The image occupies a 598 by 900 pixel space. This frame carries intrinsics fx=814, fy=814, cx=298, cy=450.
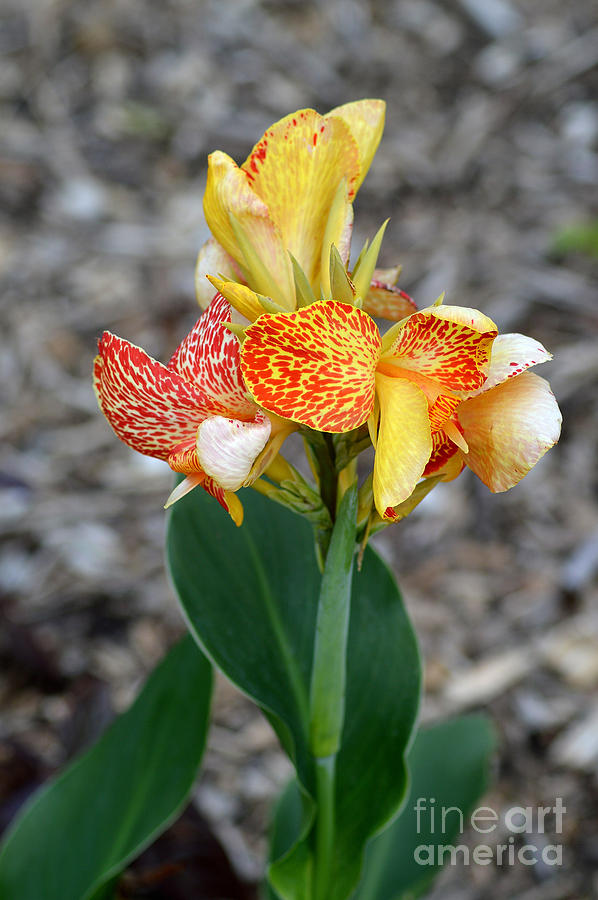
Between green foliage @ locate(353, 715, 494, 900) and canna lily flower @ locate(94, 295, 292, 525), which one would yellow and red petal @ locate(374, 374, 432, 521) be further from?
green foliage @ locate(353, 715, 494, 900)

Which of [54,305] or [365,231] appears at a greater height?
[54,305]

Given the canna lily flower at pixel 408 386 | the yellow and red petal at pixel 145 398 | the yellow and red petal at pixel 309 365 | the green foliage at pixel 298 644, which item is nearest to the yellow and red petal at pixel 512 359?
the canna lily flower at pixel 408 386

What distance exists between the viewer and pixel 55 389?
2258 millimetres

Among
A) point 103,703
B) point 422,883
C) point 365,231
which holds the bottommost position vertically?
point 422,883

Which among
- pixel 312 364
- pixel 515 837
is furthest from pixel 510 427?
pixel 515 837

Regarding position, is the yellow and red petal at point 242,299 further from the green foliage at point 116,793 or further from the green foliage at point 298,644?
the green foliage at point 116,793

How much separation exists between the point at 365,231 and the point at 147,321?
74 cm

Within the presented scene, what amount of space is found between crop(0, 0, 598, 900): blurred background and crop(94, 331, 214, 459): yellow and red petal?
0.75m

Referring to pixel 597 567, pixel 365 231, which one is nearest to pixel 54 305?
pixel 365 231

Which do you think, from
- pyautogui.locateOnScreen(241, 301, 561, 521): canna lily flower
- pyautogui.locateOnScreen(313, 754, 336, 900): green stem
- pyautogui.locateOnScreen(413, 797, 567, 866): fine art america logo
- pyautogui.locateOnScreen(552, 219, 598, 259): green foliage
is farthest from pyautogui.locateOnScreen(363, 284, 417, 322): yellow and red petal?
pyautogui.locateOnScreen(552, 219, 598, 259): green foliage

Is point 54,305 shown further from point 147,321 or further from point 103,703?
point 103,703

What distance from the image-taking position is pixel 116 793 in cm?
106

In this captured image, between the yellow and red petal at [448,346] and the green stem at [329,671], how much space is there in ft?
0.40

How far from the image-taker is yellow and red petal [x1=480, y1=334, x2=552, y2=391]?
635 millimetres
